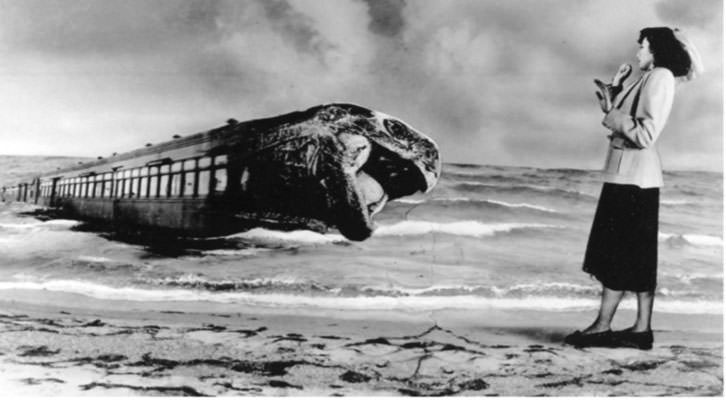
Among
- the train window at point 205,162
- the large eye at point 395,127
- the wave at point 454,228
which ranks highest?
the large eye at point 395,127

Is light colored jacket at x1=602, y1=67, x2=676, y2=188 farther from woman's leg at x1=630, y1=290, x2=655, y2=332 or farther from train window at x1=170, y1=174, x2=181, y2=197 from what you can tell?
train window at x1=170, y1=174, x2=181, y2=197

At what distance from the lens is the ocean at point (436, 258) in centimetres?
405

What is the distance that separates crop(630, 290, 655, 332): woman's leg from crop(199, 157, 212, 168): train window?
113 inches

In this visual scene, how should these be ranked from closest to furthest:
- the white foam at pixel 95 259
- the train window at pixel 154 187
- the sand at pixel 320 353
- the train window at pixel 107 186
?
the sand at pixel 320 353, the white foam at pixel 95 259, the train window at pixel 154 187, the train window at pixel 107 186

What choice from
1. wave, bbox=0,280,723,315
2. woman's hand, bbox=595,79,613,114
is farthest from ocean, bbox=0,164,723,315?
woman's hand, bbox=595,79,613,114

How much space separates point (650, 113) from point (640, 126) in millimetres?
98

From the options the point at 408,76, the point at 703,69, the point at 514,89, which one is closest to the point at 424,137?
the point at 408,76

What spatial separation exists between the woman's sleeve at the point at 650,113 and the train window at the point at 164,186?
115 inches

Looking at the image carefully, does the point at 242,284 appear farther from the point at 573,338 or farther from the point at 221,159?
the point at 573,338

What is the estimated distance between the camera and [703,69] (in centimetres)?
427

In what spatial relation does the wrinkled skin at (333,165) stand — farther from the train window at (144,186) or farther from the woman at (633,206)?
the woman at (633,206)

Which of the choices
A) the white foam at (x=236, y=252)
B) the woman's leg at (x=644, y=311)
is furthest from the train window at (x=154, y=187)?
the woman's leg at (x=644, y=311)

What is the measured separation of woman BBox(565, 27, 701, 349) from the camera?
3965 millimetres

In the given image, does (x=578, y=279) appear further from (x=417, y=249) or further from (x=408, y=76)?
(x=408, y=76)
